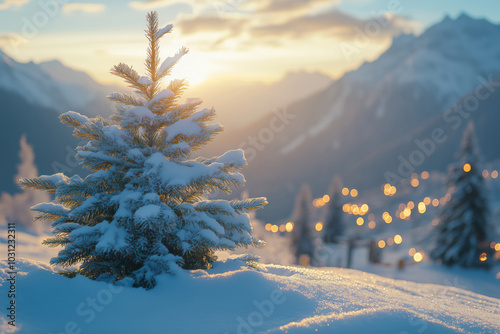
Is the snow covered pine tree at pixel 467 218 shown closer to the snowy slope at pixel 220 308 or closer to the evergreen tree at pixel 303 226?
the evergreen tree at pixel 303 226

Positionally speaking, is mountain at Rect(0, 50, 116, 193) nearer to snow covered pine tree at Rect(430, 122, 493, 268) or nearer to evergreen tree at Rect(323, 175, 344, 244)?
evergreen tree at Rect(323, 175, 344, 244)

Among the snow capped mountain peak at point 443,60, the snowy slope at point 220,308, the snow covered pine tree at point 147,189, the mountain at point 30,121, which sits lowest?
the snowy slope at point 220,308

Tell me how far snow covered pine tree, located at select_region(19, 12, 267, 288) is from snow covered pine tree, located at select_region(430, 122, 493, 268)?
1680 cm

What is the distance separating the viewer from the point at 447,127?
3617 inches

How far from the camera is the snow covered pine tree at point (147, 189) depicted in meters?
3.85

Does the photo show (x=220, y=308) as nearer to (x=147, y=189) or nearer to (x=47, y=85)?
(x=147, y=189)

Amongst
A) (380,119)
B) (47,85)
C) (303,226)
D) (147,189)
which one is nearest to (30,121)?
(47,85)

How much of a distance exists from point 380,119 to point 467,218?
12258 centimetres

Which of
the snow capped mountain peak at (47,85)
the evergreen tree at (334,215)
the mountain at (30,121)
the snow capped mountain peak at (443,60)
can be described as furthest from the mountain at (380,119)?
the snow capped mountain peak at (47,85)

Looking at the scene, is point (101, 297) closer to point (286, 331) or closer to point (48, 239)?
point (48, 239)

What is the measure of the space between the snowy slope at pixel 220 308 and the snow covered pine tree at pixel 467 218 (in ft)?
51.0

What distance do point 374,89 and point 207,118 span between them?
15322cm

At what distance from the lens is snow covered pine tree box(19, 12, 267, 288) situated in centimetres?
385

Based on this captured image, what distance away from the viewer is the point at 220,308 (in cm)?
334
